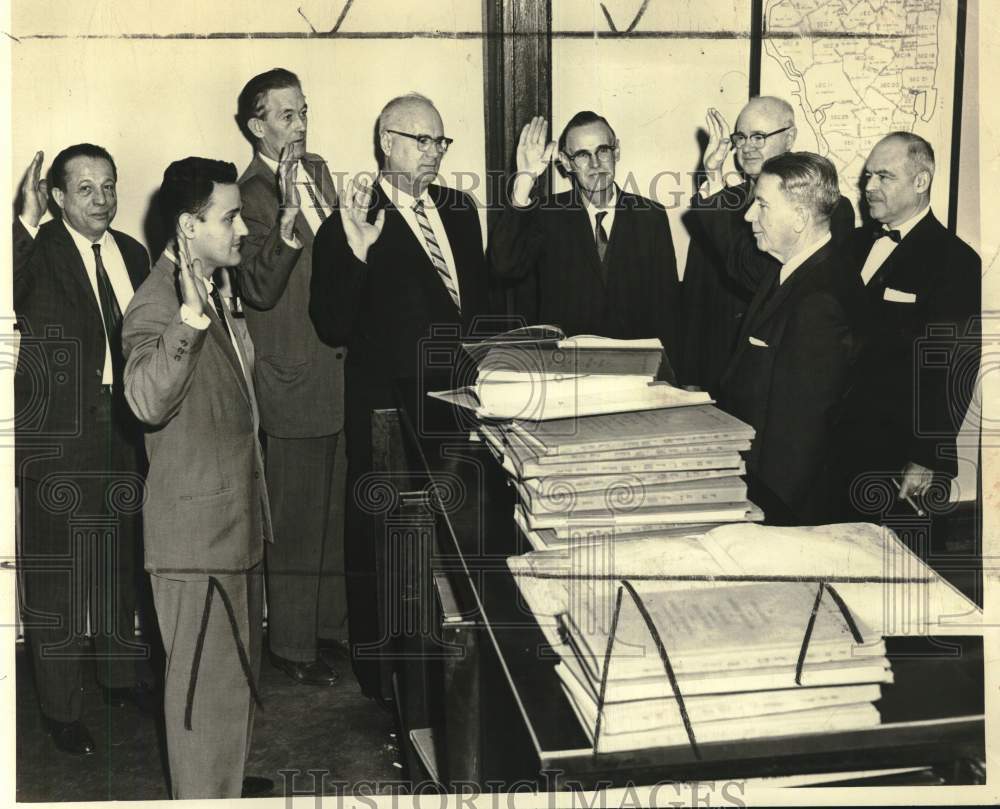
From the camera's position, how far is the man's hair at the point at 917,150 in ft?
10.4

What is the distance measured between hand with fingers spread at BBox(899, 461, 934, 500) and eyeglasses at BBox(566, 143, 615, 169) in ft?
4.29

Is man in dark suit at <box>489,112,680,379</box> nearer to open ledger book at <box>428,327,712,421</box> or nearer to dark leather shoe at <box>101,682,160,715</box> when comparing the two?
open ledger book at <box>428,327,712,421</box>

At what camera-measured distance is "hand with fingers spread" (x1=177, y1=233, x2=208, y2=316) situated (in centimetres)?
240

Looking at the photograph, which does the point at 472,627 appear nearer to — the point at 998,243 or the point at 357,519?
the point at 998,243

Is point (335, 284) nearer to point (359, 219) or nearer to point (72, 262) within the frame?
point (359, 219)

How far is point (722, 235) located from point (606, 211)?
0.37 m

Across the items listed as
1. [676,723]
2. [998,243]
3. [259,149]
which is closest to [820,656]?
[676,723]

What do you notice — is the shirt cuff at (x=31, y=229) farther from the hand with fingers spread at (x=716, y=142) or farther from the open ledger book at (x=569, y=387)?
the hand with fingers spread at (x=716, y=142)

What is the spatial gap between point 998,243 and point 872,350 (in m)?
0.52

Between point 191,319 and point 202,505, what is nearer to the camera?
point 191,319

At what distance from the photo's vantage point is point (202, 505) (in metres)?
2.56

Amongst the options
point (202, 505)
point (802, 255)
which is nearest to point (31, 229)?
point (202, 505)

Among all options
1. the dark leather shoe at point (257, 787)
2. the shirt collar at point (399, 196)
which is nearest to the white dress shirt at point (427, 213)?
the shirt collar at point (399, 196)

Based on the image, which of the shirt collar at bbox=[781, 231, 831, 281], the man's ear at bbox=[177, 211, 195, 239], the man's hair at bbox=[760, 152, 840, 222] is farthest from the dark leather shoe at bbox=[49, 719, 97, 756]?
the man's hair at bbox=[760, 152, 840, 222]
